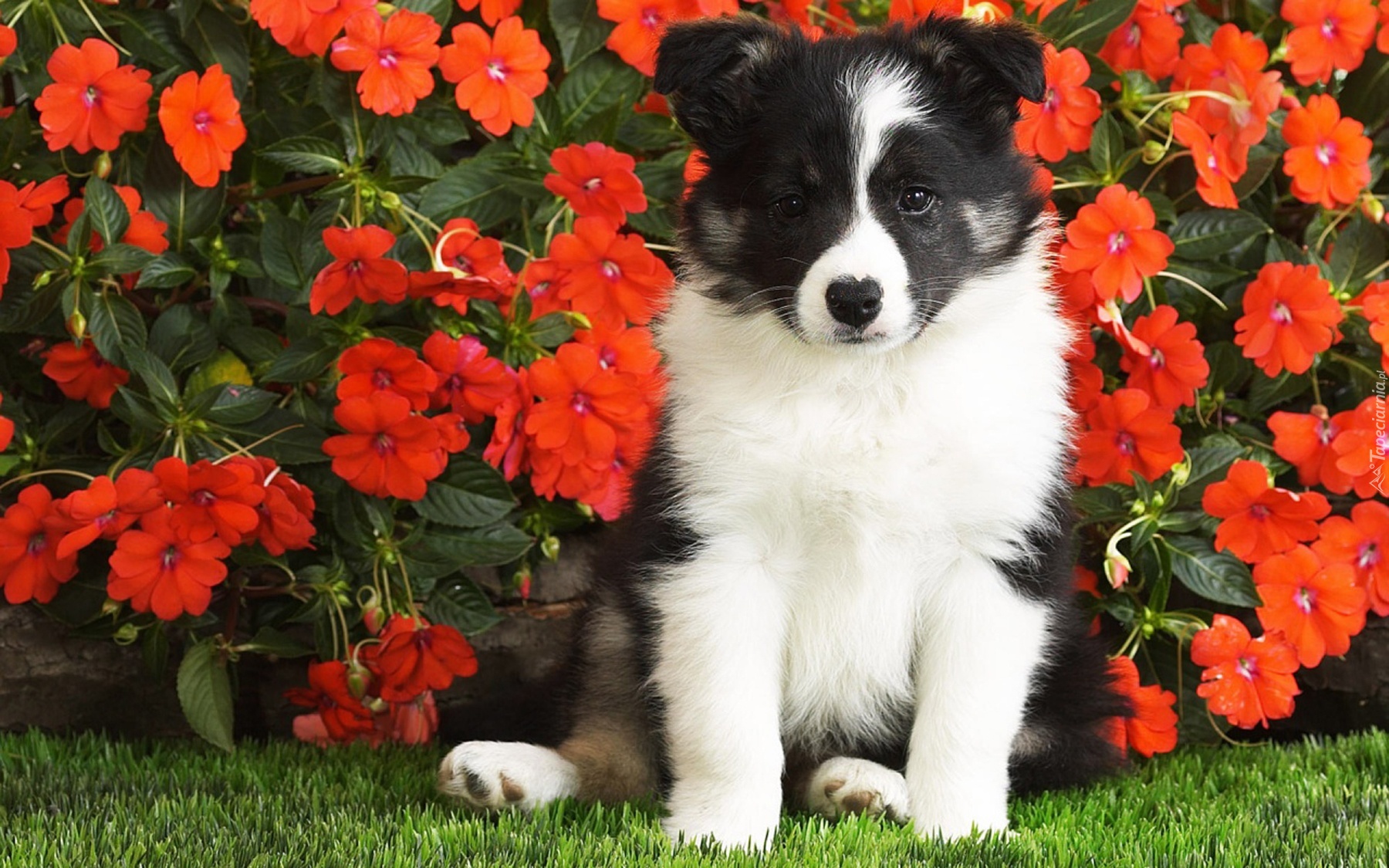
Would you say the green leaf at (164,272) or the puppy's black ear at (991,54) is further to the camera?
the green leaf at (164,272)

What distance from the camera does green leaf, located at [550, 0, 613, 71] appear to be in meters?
3.75

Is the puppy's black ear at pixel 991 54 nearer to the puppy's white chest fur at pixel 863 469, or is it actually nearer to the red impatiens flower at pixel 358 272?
the puppy's white chest fur at pixel 863 469

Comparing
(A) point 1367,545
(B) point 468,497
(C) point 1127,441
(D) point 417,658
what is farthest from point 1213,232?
(D) point 417,658

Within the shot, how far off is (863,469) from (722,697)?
1.72 ft

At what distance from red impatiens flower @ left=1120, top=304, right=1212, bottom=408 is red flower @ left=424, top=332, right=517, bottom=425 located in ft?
5.06

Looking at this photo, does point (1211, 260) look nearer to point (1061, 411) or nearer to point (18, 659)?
point (1061, 411)

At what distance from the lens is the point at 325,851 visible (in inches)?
102

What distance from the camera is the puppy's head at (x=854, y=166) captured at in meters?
2.76

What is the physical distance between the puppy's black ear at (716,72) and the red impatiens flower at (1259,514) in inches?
57.7

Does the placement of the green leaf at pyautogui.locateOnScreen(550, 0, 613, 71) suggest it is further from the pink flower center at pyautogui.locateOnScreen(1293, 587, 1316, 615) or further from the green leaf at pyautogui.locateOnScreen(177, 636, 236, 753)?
the pink flower center at pyautogui.locateOnScreen(1293, 587, 1316, 615)

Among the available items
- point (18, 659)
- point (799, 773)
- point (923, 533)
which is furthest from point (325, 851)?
point (18, 659)

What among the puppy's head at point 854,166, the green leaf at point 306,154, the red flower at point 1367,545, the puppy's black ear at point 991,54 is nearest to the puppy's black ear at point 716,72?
the puppy's head at point 854,166

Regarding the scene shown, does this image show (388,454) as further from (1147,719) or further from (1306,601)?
(1306,601)

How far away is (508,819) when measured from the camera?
2.81 m
